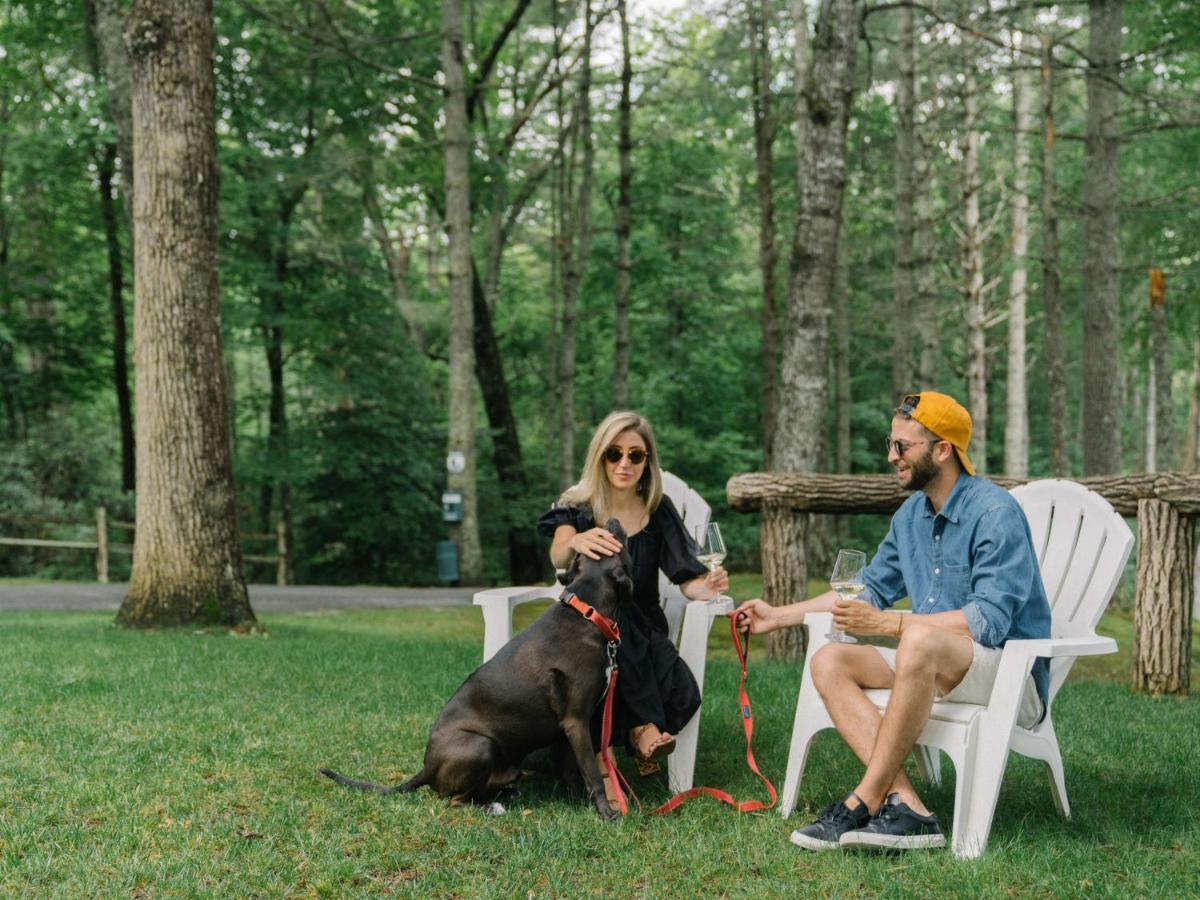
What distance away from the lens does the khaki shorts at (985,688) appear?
335cm

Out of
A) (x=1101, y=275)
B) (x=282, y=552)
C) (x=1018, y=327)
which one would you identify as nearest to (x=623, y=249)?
(x=1018, y=327)

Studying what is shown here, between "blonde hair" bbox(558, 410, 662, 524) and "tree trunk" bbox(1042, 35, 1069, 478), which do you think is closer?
"blonde hair" bbox(558, 410, 662, 524)

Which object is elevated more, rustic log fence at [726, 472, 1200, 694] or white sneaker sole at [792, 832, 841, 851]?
rustic log fence at [726, 472, 1200, 694]

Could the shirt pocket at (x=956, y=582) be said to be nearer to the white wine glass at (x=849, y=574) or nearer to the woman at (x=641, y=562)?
the white wine glass at (x=849, y=574)

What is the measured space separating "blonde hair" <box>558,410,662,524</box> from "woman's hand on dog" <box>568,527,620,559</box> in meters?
0.40

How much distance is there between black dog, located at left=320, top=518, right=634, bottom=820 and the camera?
3.58m

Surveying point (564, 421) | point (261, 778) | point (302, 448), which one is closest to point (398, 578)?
point (302, 448)

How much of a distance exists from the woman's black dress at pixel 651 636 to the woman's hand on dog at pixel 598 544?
360mm

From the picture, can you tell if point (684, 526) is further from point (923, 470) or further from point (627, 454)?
point (923, 470)

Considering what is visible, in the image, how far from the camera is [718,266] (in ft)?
70.5

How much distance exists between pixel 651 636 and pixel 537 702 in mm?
627

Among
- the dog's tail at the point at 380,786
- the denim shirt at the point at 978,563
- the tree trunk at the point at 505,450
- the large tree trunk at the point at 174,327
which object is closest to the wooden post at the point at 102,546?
the tree trunk at the point at 505,450

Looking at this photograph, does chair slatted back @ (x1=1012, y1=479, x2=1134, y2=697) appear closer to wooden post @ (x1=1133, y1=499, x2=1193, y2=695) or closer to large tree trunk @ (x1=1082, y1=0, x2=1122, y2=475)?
wooden post @ (x1=1133, y1=499, x2=1193, y2=695)

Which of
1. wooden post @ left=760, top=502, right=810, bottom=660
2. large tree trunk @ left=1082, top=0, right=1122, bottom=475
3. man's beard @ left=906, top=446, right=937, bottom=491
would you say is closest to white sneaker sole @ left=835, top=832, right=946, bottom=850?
man's beard @ left=906, top=446, right=937, bottom=491
